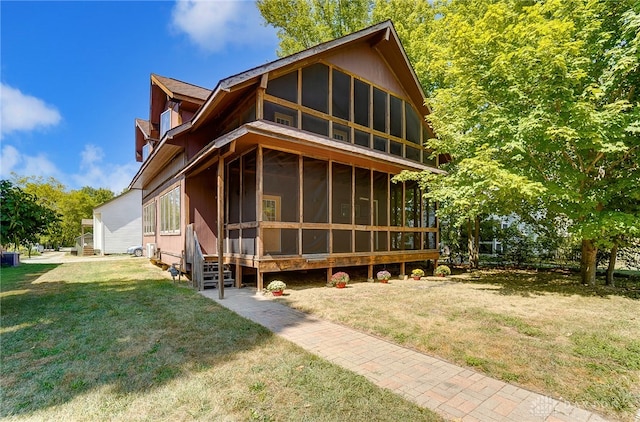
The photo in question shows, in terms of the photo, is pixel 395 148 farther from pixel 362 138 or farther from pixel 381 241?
pixel 381 241

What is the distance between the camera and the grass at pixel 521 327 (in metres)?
3.61

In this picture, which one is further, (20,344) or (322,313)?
(322,313)

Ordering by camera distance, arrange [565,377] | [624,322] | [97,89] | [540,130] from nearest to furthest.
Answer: [565,377], [624,322], [540,130], [97,89]

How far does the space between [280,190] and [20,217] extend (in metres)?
7.07

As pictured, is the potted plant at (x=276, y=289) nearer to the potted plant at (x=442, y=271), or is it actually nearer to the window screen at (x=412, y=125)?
the potted plant at (x=442, y=271)

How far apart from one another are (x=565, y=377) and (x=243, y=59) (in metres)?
19.1

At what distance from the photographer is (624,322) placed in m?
5.90

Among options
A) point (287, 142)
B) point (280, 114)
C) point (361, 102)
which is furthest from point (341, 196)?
point (287, 142)

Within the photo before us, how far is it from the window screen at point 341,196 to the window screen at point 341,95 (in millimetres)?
2081

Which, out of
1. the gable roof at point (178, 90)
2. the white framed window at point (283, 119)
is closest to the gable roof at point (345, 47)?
the white framed window at point (283, 119)

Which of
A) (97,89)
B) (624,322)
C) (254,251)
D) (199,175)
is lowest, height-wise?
(624,322)

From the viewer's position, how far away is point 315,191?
1084 cm

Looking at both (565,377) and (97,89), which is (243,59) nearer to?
(97,89)

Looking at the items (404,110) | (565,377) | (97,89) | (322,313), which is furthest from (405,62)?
(97,89)
